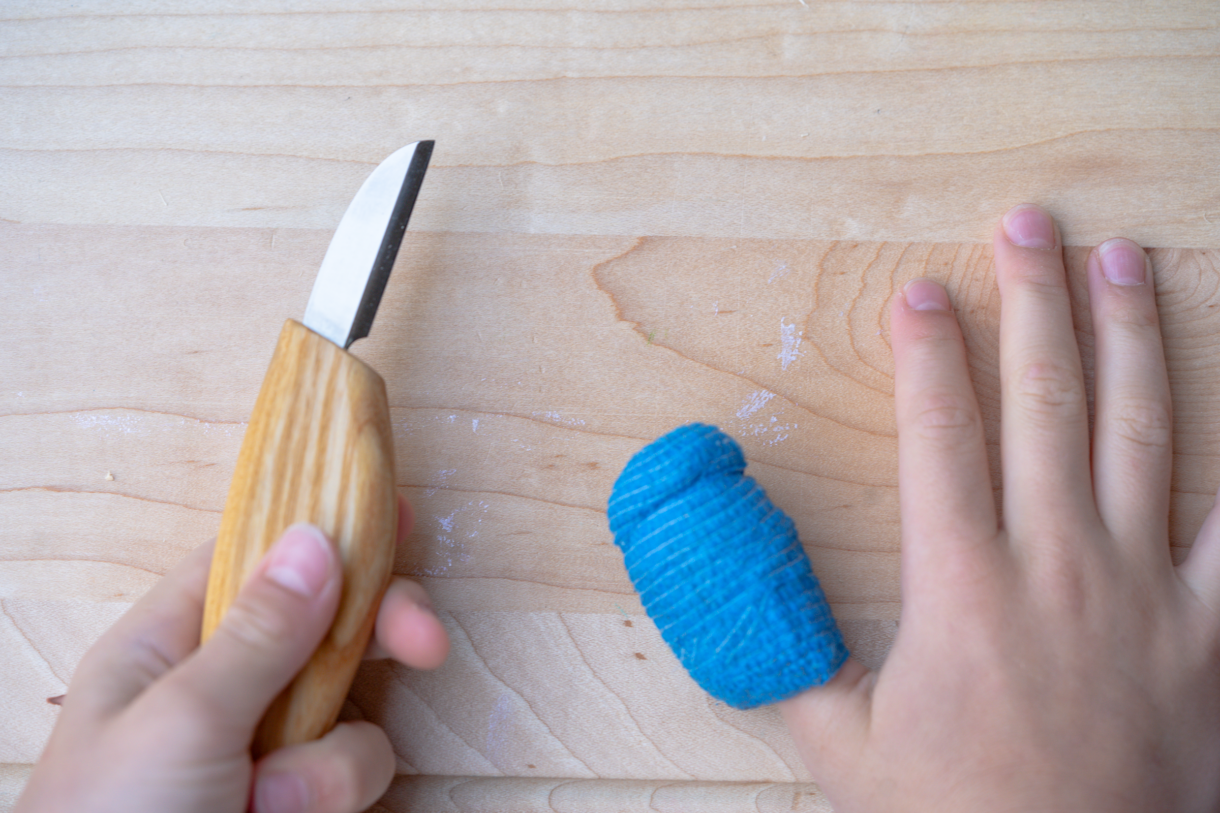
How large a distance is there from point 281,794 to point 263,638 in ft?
0.32

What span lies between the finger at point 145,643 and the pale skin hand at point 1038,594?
40 cm

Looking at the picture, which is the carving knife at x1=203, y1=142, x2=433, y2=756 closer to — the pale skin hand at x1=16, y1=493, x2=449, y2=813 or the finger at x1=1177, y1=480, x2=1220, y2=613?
the pale skin hand at x1=16, y1=493, x2=449, y2=813

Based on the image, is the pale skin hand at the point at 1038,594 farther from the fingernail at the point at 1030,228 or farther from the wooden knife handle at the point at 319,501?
the wooden knife handle at the point at 319,501

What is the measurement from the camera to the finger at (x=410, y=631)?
0.47 meters

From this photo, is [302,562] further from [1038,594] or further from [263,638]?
[1038,594]

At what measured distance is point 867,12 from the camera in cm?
58

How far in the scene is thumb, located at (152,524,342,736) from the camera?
38 centimetres

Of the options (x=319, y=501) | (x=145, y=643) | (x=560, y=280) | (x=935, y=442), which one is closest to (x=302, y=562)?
(x=319, y=501)

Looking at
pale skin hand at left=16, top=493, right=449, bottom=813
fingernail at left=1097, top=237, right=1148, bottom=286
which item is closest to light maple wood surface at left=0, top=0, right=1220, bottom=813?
fingernail at left=1097, top=237, right=1148, bottom=286

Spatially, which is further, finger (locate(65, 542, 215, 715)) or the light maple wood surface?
the light maple wood surface

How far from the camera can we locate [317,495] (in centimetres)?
43

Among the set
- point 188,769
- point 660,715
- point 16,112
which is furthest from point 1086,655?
point 16,112

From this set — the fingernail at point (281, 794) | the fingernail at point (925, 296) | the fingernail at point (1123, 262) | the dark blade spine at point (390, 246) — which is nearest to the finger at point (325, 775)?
the fingernail at point (281, 794)

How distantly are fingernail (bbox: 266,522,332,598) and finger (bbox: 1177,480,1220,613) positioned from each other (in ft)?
1.89
